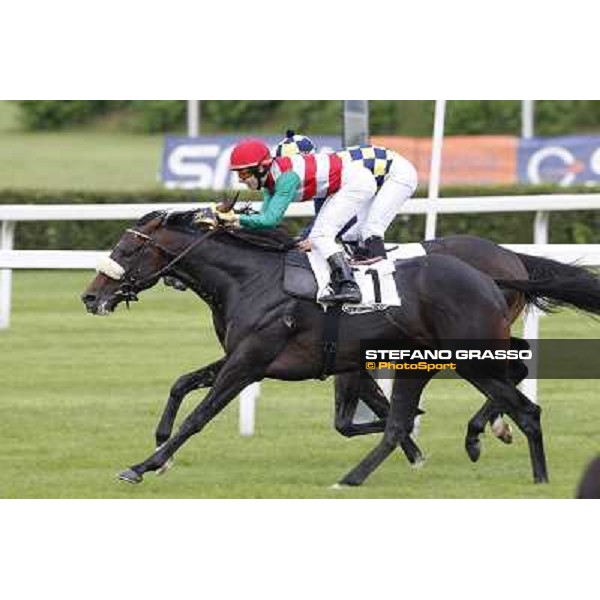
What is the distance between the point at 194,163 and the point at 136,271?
18280 mm

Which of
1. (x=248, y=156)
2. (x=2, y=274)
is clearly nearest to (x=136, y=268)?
(x=248, y=156)

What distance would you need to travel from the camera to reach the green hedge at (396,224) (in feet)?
60.8

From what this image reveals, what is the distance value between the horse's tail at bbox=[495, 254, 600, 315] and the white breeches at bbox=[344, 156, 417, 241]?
0.61 meters

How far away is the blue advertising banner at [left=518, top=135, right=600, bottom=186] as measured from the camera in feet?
84.9

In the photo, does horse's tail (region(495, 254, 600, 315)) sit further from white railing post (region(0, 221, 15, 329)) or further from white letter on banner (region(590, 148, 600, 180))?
white letter on banner (region(590, 148, 600, 180))

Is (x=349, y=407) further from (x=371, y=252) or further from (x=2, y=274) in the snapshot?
(x=2, y=274)

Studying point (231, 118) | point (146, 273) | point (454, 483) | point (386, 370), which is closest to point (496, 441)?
point (386, 370)

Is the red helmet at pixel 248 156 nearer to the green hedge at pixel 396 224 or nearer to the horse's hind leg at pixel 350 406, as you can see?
the horse's hind leg at pixel 350 406

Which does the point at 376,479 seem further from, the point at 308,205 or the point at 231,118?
the point at 231,118

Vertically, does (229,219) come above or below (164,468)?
above

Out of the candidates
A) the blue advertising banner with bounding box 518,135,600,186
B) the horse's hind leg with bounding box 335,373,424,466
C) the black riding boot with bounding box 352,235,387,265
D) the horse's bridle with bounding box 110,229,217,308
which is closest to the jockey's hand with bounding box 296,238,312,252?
the black riding boot with bounding box 352,235,387,265

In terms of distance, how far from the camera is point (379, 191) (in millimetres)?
8984

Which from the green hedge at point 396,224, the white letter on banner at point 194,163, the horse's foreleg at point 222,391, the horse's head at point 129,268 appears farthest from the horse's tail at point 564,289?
the white letter on banner at point 194,163

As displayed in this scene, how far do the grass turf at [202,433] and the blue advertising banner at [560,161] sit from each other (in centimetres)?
1118
